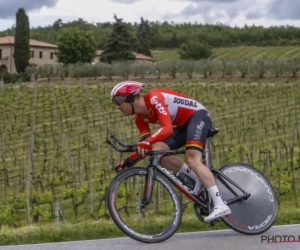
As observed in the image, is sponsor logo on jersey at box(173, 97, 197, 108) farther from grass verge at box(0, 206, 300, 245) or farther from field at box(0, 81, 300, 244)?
field at box(0, 81, 300, 244)

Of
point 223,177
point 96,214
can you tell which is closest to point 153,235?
point 223,177

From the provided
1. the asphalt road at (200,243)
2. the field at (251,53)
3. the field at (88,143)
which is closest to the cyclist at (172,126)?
the asphalt road at (200,243)

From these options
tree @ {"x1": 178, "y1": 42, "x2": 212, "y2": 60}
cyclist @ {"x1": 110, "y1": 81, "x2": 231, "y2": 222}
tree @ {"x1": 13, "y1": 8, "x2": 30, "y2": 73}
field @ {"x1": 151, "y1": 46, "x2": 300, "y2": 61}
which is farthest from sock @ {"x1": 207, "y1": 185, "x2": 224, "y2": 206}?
field @ {"x1": 151, "y1": 46, "x2": 300, "y2": 61}

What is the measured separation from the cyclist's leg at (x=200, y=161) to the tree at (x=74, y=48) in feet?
265

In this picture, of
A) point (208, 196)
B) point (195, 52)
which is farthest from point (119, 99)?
point (195, 52)

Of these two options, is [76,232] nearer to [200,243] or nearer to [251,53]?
[200,243]

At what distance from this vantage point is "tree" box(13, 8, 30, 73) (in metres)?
81.5

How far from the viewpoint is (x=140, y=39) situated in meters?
113

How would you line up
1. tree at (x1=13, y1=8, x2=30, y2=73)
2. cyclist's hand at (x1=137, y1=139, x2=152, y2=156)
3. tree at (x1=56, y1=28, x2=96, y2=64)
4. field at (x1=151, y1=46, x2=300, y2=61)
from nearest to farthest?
cyclist's hand at (x1=137, y1=139, x2=152, y2=156) < tree at (x1=13, y1=8, x2=30, y2=73) < tree at (x1=56, y1=28, x2=96, y2=64) < field at (x1=151, y1=46, x2=300, y2=61)

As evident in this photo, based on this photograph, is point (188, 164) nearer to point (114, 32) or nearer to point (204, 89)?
point (204, 89)

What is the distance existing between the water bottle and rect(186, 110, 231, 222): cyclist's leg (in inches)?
7.3

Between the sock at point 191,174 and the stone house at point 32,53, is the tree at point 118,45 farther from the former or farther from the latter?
the sock at point 191,174

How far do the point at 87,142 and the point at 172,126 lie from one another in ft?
57.8

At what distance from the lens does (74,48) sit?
285ft
